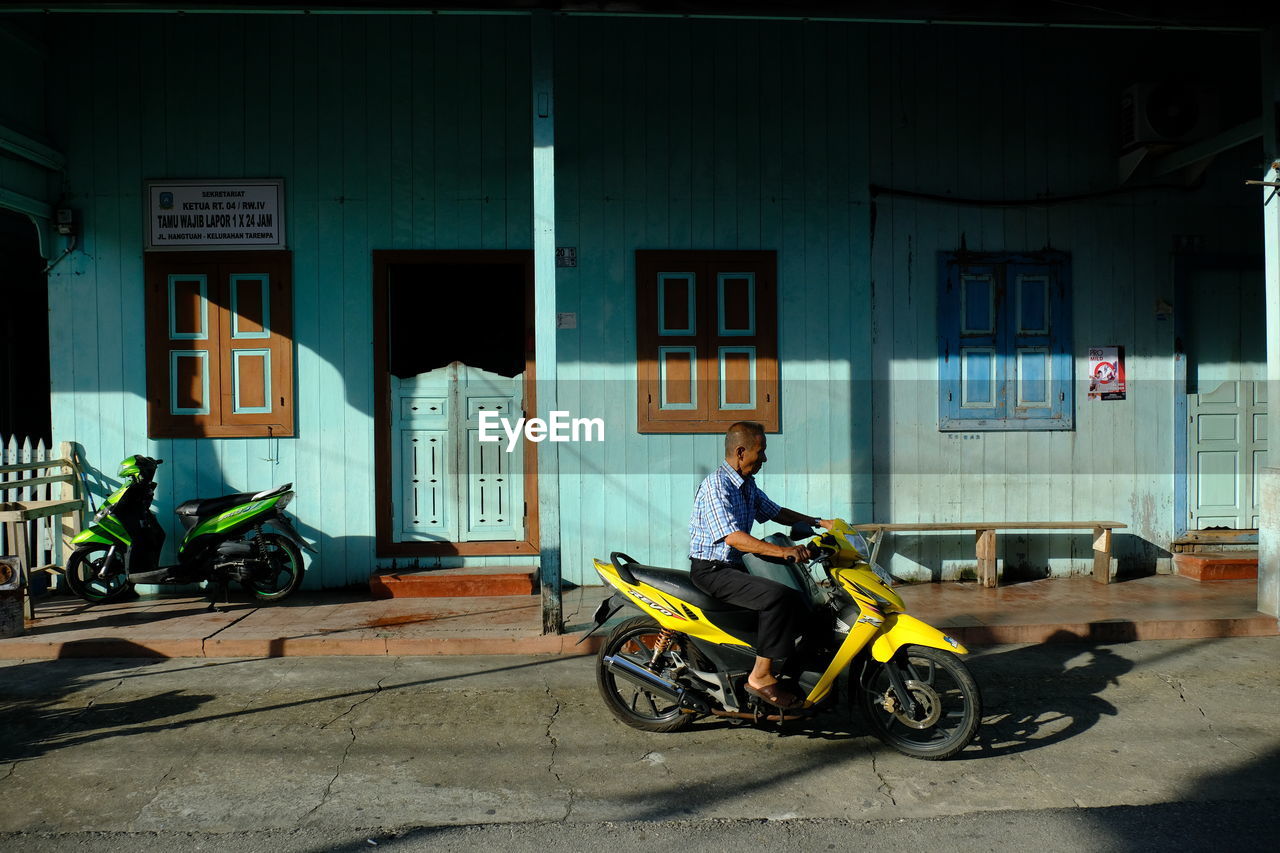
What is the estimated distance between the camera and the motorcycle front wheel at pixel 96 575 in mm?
8078

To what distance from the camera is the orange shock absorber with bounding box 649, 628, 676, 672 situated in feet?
16.9

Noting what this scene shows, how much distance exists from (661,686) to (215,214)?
19.8ft

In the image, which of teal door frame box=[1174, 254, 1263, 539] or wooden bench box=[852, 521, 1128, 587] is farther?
teal door frame box=[1174, 254, 1263, 539]

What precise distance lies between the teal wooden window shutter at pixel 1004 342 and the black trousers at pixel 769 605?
4.73 metres

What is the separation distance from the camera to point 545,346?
23.5 ft

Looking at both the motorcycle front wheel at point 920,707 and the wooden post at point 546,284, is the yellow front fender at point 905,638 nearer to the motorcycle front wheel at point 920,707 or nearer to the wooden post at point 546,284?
the motorcycle front wheel at point 920,707

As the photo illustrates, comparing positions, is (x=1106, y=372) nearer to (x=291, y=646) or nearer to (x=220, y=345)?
(x=291, y=646)

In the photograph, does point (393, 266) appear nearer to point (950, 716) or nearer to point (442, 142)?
point (442, 142)

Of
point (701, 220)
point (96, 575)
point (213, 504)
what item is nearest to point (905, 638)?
point (701, 220)

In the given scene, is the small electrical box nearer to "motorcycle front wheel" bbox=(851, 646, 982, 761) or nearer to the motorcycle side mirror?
the motorcycle side mirror

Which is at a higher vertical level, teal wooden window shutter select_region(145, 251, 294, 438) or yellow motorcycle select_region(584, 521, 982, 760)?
teal wooden window shutter select_region(145, 251, 294, 438)

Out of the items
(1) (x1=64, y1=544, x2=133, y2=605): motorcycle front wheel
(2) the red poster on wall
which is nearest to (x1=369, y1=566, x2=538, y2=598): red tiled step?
(1) (x1=64, y1=544, x2=133, y2=605): motorcycle front wheel

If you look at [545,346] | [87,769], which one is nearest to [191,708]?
[87,769]

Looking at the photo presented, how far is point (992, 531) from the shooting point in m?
8.65
